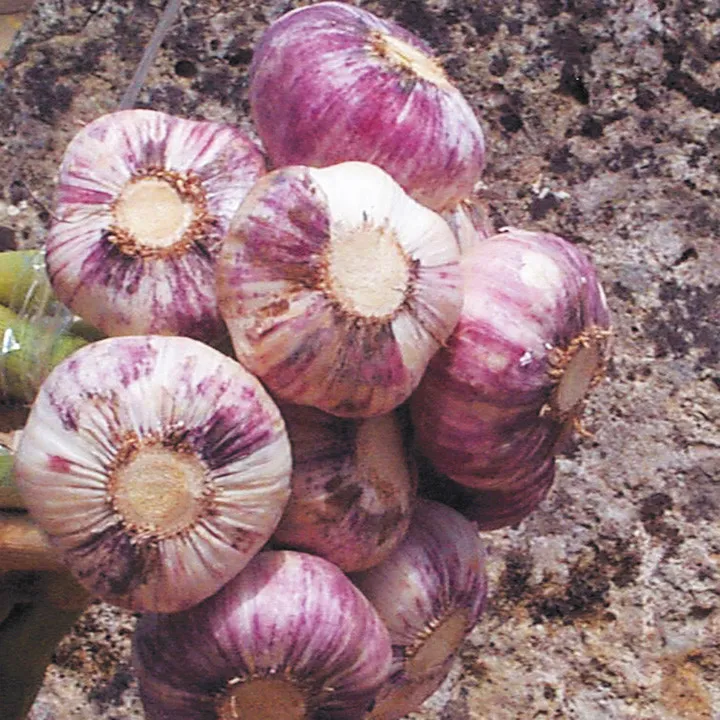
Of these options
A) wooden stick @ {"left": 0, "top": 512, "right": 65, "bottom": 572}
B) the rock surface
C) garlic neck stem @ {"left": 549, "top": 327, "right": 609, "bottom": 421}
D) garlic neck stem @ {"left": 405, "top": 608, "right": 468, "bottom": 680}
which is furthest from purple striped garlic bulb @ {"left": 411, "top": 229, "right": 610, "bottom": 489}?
the rock surface

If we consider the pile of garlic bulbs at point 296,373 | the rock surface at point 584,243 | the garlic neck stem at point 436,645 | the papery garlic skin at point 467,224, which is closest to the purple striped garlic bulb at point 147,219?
the pile of garlic bulbs at point 296,373

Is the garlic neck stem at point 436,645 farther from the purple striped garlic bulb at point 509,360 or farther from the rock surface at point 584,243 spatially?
the rock surface at point 584,243

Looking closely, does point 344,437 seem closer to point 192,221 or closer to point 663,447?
point 192,221

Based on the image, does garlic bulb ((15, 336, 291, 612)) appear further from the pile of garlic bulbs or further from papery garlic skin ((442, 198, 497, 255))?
papery garlic skin ((442, 198, 497, 255))

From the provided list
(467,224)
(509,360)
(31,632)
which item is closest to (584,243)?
(467,224)

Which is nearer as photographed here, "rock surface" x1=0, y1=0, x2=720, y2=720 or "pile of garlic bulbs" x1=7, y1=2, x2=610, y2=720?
"pile of garlic bulbs" x1=7, y1=2, x2=610, y2=720

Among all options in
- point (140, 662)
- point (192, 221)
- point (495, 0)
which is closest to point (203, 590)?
point (140, 662)
